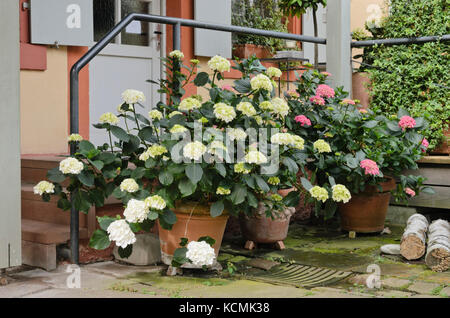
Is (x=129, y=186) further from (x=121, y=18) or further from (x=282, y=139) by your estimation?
(x=121, y=18)

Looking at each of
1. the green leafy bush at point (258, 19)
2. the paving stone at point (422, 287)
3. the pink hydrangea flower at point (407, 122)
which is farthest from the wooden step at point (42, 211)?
the green leafy bush at point (258, 19)

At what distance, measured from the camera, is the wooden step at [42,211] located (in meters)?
3.86

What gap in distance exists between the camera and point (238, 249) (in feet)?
13.7

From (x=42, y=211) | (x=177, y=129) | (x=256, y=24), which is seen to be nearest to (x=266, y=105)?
(x=177, y=129)

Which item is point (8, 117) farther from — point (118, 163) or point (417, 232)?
point (417, 232)

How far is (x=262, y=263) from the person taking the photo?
3.76 meters

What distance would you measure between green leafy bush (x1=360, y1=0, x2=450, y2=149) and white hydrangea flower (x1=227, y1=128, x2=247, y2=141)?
2073 mm

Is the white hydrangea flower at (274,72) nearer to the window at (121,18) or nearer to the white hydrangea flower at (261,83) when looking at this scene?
the white hydrangea flower at (261,83)

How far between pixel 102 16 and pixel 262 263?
2.84 metres

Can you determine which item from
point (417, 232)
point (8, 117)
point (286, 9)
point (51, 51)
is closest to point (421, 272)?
point (417, 232)

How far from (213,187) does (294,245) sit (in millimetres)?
1208

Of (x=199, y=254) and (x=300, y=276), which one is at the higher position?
(x=199, y=254)

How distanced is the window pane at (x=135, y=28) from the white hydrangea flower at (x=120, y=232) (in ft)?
9.77

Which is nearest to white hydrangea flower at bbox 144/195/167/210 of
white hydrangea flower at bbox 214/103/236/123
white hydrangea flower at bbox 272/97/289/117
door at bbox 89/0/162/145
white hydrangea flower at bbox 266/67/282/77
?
white hydrangea flower at bbox 214/103/236/123
